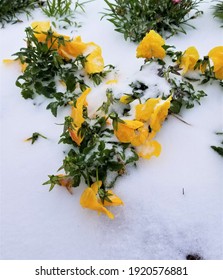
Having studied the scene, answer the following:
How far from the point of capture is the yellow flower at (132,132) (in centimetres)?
146

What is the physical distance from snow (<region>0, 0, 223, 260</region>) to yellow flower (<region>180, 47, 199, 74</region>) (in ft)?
0.50

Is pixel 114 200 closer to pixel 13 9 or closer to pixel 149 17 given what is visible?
pixel 149 17

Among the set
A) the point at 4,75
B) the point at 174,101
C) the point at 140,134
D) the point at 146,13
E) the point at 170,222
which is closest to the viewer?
the point at 170,222

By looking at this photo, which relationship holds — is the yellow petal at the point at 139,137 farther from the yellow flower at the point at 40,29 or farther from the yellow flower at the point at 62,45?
the yellow flower at the point at 40,29

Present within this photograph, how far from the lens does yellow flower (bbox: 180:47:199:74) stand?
177cm

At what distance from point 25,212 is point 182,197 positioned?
0.62 m

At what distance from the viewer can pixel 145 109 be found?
5.05ft

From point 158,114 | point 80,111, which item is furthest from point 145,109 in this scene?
point 80,111

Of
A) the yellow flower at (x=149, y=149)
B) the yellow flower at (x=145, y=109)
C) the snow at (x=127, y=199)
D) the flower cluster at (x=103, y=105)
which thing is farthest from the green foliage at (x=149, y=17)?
the yellow flower at (x=149, y=149)

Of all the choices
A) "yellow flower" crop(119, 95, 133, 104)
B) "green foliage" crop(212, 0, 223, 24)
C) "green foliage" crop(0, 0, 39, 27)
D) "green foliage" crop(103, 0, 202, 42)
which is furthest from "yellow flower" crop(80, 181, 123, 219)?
"green foliage" crop(0, 0, 39, 27)

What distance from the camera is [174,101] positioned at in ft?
5.59

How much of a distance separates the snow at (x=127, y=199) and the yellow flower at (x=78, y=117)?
16 cm

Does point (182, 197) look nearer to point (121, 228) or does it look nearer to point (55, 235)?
point (121, 228)

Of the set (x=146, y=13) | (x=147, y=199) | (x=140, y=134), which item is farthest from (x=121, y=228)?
(x=146, y=13)
